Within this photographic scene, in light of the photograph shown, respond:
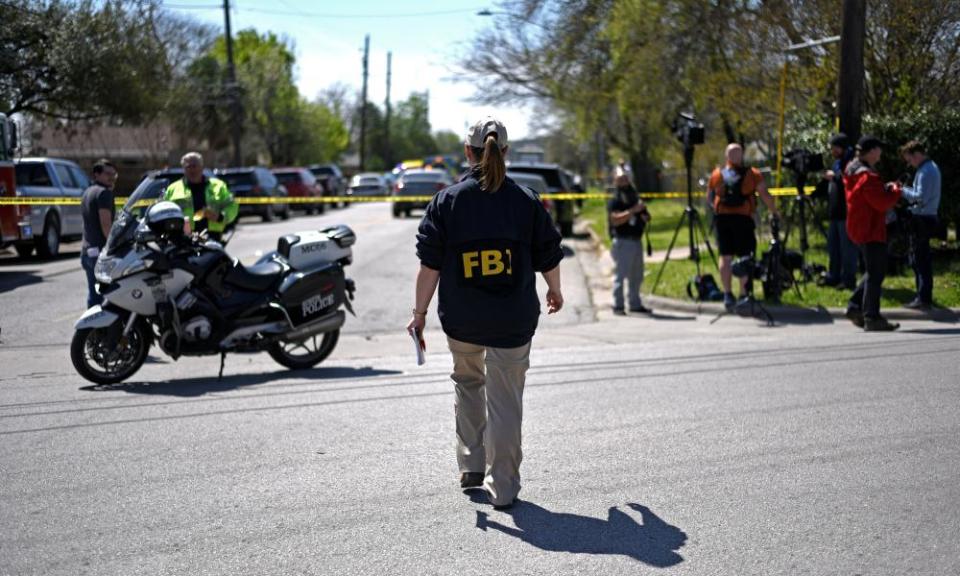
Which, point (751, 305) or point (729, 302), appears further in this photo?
point (729, 302)

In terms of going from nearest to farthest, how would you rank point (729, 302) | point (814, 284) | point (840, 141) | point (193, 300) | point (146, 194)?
point (193, 300), point (146, 194), point (729, 302), point (840, 141), point (814, 284)

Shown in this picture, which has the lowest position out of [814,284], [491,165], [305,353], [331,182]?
[305,353]

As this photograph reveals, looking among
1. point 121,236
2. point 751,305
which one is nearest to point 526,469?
point 121,236

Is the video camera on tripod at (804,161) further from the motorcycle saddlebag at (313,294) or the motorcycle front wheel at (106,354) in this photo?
the motorcycle front wheel at (106,354)

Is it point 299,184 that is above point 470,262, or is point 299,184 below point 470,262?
below

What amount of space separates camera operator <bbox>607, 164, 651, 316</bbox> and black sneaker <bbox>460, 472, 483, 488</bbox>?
874 centimetres

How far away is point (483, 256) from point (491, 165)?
0.44 metres

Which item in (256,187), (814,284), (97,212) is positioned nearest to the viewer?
(97,212)

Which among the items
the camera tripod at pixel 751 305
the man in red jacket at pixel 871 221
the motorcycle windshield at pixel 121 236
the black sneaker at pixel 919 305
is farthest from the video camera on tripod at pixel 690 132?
the motorcycle windshield at pixel 121 236

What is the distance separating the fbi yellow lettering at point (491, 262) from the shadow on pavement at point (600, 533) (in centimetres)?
115

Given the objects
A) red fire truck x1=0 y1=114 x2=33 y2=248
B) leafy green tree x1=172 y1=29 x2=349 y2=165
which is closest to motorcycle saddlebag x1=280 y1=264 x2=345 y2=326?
red fire truck x1=0 y1=114 x2=33 y2=248

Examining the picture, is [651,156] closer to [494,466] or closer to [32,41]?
[32,41]

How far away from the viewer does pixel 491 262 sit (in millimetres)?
5750

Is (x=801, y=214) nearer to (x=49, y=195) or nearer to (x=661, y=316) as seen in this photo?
(x=661, y=316)
